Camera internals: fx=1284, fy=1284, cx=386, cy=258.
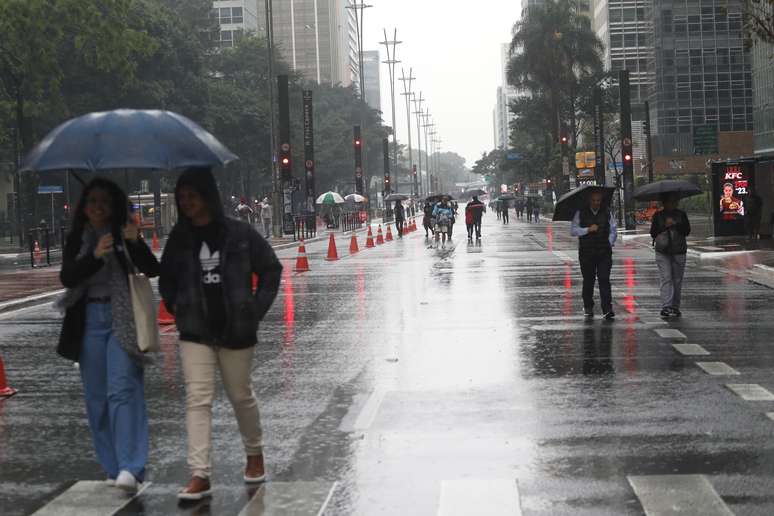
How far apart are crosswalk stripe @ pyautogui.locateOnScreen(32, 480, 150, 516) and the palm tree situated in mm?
85068

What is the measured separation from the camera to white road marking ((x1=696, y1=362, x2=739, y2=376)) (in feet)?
36.7

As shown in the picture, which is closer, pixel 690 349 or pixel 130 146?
pixel 130 146

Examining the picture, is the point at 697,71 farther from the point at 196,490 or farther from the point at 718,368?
the point at 196,490

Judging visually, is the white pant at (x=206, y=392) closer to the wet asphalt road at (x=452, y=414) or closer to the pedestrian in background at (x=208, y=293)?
the pedestrian in background at (x=208, y=293)

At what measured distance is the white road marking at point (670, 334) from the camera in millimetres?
13984

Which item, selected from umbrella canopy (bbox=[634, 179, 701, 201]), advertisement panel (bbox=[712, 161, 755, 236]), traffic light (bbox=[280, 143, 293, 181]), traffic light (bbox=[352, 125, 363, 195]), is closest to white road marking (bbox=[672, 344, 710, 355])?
umbrella canopy (bbox=[634, 179, 701, 201])

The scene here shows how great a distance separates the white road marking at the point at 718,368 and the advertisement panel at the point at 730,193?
23.7m

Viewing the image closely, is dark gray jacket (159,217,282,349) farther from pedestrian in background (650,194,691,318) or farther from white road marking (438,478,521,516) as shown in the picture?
pedestrian in background (650,194,691,318)

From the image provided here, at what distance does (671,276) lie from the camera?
52.5 feet

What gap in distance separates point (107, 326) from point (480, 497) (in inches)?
88.7

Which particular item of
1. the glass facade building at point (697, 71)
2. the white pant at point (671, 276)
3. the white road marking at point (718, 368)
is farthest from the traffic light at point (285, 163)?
the glass facade building at point (697, 71)

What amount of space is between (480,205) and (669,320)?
2885 cm

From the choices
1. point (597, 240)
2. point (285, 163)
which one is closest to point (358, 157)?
point (285, 163)

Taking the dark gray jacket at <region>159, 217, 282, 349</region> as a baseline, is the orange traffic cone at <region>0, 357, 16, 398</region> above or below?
below
